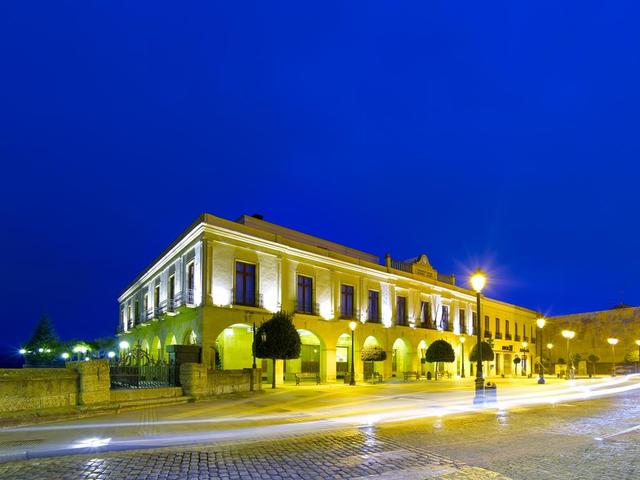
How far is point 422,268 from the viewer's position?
4306 centimetres

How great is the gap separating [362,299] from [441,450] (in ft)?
86.2

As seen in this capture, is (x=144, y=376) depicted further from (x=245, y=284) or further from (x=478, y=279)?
(x=478, y=279)

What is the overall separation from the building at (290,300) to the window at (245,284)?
0.18ft

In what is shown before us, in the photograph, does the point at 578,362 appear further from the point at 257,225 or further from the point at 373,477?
the point at 373,477

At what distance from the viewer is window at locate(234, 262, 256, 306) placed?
89.7 ft

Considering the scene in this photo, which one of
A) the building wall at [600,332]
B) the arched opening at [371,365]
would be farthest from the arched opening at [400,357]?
the building wall at [600,332]

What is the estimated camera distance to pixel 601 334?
58500 mm

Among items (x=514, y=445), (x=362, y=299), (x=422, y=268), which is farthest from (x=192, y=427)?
(x=422, y=268)

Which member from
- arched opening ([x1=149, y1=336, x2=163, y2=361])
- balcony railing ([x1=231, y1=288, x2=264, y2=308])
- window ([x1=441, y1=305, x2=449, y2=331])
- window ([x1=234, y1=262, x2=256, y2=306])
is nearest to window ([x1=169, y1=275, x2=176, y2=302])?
arched opening ([x1=149, y1=336, x2=163, y2=361])

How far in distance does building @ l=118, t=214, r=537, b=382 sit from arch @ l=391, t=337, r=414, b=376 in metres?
0.09

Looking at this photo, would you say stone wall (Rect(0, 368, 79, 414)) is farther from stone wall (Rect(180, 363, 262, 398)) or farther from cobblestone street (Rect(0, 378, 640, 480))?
cobblestone street (Rect(0, 378, 640, 480))

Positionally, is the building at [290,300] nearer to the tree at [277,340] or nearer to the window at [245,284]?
the window at [245,284]

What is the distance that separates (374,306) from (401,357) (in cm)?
662

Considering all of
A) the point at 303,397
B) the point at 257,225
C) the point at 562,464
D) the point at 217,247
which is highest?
the point at 257,225
